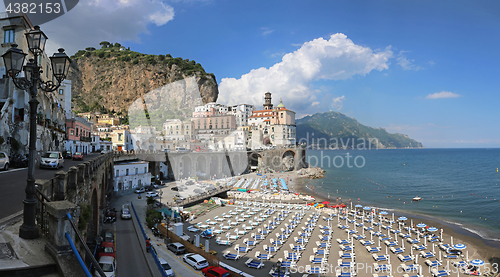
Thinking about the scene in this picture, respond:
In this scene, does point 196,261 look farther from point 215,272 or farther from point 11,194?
point 11,194

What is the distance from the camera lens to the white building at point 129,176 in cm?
3270

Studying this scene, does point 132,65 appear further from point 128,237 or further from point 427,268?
point 427,268

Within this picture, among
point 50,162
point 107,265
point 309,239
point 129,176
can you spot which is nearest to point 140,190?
point 129,176

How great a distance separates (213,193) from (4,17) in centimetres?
2953

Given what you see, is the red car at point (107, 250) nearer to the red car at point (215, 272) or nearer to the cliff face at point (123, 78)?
the red car at point (215, 272)

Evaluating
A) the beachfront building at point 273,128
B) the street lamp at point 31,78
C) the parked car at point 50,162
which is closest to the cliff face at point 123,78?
the beachfront building at point 273,128

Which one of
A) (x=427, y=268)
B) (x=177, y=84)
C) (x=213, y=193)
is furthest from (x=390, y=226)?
(x=177, y=84)

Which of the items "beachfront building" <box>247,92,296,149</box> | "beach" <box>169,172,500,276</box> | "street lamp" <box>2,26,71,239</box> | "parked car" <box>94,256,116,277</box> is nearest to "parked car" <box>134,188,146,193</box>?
"beach" <box>169,172,500,276</box>

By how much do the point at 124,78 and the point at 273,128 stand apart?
63.0m

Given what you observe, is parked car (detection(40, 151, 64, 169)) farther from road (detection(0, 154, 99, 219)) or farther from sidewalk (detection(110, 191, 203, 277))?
sidewalk (detection(110, 191, 203, 277))

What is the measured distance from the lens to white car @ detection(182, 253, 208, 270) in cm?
1636

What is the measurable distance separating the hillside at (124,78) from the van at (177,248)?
83.0 metres

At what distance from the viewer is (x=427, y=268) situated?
60.2ft

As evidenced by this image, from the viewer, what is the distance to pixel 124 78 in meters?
99.7
